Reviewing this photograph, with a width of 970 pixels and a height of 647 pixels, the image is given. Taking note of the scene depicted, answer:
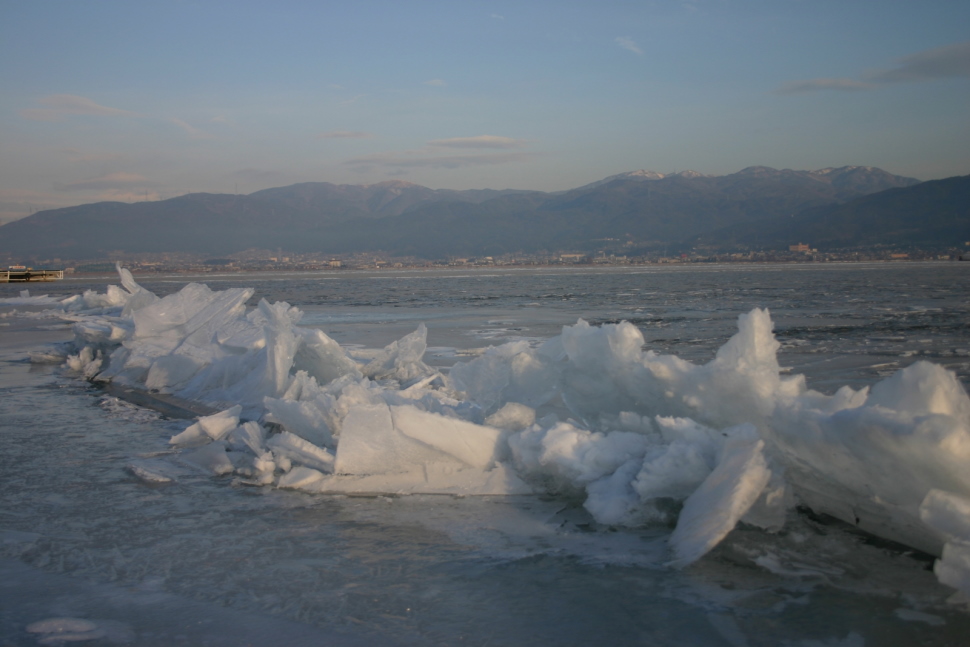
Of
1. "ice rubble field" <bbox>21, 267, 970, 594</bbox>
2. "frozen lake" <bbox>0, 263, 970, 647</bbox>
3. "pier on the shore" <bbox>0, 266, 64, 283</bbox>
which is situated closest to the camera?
"frozen lake" <bbox>0, 263, 970, 647</bbox>

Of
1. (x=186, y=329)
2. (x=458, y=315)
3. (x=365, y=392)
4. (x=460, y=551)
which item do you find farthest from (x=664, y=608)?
(x=458, y=315)

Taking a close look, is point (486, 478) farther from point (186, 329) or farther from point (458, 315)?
point (458, 315)

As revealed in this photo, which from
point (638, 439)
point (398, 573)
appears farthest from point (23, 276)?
point (398, 573)

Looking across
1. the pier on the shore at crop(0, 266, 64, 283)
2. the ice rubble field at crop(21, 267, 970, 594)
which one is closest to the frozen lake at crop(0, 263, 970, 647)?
the ice rubble field at crop(21, 267, 970, 594)

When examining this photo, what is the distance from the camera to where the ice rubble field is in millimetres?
3096

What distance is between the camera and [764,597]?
285 cm

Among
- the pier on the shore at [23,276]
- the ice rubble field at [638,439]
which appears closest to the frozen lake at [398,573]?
the ice rubble field at [638,439]

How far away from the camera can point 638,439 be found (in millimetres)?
4211

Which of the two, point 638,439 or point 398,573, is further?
point 638,439

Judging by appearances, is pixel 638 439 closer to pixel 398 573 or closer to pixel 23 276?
pixel 398 573

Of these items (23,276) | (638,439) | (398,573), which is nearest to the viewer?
(398,573)

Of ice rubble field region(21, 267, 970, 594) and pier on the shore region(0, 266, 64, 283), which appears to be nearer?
ice rubble field region(21, 267, 970, 594)

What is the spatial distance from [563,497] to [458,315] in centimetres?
1477

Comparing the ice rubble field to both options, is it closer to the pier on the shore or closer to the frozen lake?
the frozen lake
